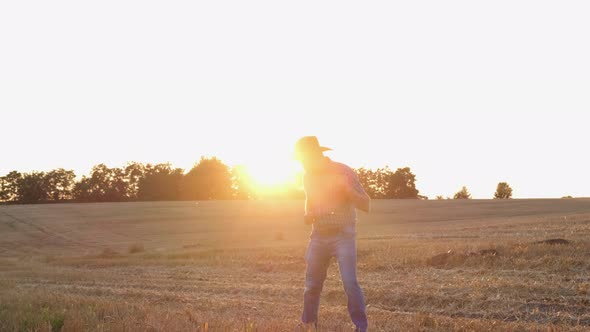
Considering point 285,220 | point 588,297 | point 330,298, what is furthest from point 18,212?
point 588,297

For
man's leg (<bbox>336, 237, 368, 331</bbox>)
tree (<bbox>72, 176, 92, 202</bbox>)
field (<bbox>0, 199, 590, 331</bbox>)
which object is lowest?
field (<bbox>0, 199, 590, 331</bbox>)

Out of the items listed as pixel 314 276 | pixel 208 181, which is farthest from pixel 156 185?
pixel 314 276

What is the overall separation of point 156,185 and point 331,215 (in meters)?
92.4

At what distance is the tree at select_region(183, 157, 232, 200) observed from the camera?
99.9 metres

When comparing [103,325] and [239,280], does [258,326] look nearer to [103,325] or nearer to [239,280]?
[103,325]

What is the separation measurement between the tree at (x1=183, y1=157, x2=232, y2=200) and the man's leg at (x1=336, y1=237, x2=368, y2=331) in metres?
91.7

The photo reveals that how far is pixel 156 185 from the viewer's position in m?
98.5

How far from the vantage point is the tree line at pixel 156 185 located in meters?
96.7

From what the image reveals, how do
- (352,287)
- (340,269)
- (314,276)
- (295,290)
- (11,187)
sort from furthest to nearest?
(11,187)
(295,290)
(314,276)
(340,269)
(352,287)

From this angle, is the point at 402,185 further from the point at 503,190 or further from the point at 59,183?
the point at 59,183

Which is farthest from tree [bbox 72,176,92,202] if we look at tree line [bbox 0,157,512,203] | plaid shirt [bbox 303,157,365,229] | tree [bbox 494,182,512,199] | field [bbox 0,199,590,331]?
plaid shirt [bbox 303,157,365,229]

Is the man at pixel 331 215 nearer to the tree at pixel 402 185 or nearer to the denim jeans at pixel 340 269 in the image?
the denim jeans at pixel 340 269

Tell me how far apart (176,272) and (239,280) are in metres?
3.69

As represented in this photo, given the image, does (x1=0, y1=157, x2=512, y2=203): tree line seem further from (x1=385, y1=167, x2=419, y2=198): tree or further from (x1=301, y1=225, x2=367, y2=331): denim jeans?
(x1=301, y1=225, x2=367, y2=331): denim jeans
